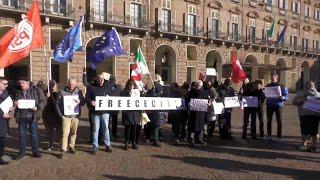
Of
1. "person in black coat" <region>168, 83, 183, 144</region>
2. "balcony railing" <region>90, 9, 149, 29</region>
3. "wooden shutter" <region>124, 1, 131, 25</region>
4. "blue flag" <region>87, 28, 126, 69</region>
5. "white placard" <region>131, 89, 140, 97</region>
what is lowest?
"person in black coat" <region>168, 83, 183, 144</region>

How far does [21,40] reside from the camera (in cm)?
950

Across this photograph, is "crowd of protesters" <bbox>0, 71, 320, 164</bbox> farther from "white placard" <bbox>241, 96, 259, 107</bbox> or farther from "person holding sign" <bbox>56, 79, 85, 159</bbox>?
"white placard" <bbox>241, 96, 259, 107</bbox>

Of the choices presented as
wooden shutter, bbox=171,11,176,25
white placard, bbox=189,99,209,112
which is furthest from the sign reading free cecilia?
wooden shutter, bbox=171,11,176,25

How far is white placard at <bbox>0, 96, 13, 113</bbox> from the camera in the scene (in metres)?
8.47

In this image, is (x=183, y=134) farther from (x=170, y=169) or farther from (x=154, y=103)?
(x=170, y=169)

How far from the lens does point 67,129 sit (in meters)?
9.28

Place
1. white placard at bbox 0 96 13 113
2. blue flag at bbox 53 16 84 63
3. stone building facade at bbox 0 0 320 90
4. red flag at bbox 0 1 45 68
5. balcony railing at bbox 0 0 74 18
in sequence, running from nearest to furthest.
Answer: white placard at bbox 0 96 13 113 → red flag at bbox 0 1 45 68 → blue flag at bbox 53 16 84 63 → balcony railing at bbox 0 0 74 18 → stone building facade at bbox 0 0 320 90

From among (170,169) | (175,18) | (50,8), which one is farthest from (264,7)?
(170,169)

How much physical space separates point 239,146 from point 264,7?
40224 millimetres

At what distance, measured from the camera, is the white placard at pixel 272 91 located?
1157cm

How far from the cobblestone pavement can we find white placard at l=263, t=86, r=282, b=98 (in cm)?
122

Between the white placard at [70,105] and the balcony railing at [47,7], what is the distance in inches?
796

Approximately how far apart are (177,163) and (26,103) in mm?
3191

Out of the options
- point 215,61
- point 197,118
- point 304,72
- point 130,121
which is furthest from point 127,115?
point 304,72
